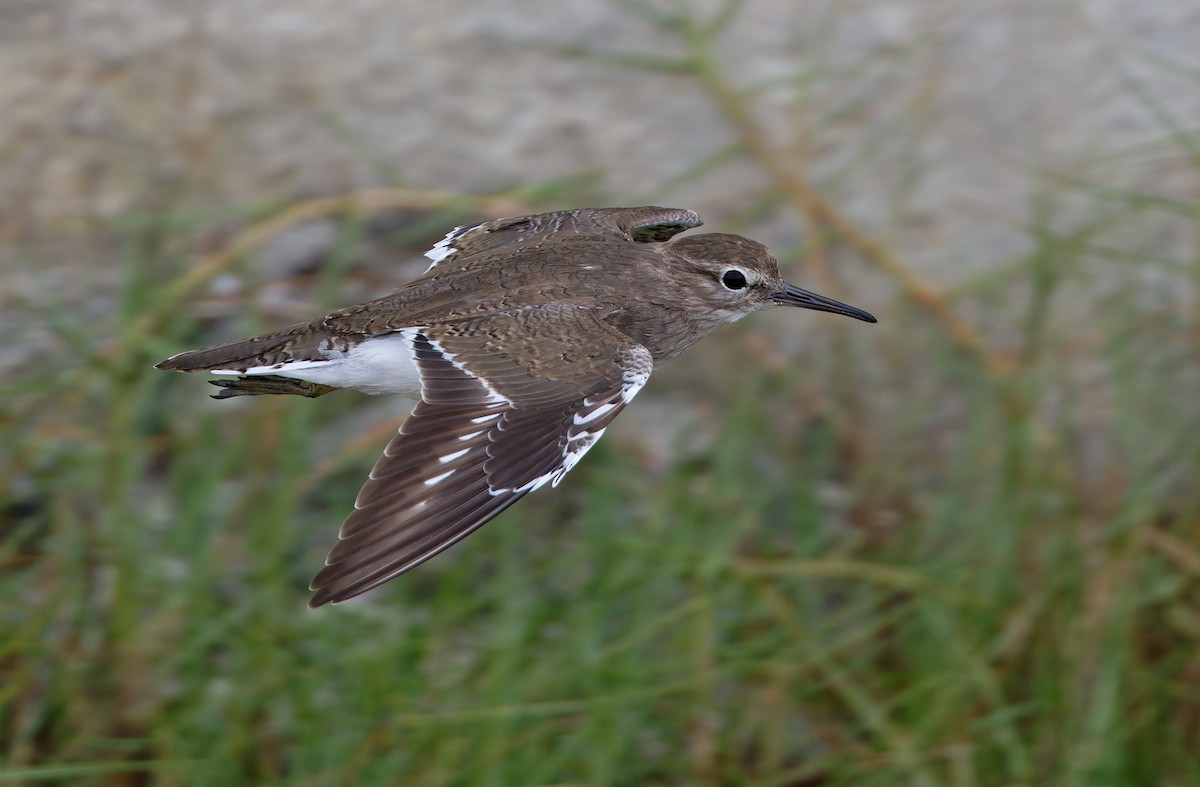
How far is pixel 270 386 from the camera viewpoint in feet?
15.6

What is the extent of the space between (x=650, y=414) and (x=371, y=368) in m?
2.45

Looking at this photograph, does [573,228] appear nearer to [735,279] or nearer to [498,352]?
[735,279]

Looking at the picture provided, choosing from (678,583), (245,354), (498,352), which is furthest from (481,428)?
(678,583)

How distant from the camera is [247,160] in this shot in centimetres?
676

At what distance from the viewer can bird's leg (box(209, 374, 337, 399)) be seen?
4727mm

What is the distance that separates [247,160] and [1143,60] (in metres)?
3.33

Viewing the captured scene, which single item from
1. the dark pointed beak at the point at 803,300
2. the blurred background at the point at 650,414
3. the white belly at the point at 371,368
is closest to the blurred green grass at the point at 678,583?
the blurred background at the point at 650,414

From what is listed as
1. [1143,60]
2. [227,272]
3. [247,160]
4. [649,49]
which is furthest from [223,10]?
[1143,60]

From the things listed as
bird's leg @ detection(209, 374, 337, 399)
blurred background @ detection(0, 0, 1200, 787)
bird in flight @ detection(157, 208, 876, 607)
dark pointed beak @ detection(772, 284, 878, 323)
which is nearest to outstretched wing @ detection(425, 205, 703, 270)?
bird in flight @ detection(157, 208, 876, 607)

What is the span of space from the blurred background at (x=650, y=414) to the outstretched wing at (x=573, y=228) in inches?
42.0

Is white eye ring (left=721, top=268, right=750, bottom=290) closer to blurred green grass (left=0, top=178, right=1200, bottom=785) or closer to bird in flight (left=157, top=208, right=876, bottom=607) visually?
bird in flight (left=157, top=208, right=876, bottom=607)

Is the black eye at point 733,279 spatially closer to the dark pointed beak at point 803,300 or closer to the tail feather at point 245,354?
the dark pointed beak at point 803,300

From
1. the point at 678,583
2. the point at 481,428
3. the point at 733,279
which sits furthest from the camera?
the point at 678,583

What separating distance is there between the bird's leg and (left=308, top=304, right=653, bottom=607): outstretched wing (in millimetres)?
481
